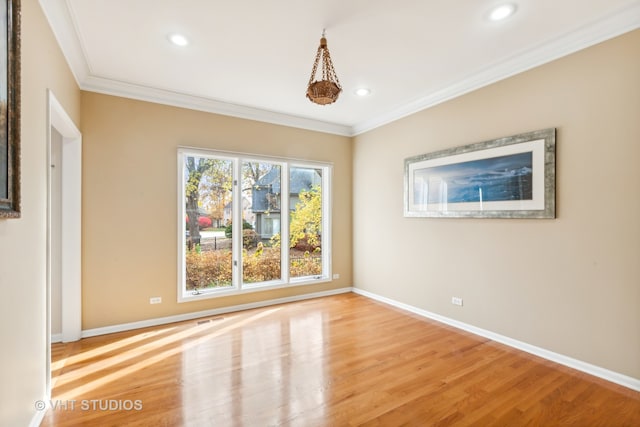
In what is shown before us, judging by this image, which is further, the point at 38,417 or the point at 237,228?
the point at 237,228

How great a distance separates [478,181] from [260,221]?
299 centimetres

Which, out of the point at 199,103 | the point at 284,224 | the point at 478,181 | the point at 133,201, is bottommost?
the point at 284,224

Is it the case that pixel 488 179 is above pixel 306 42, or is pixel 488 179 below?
below

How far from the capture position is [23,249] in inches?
71.4

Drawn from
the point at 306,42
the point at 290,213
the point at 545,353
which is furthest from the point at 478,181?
the point at 290,213

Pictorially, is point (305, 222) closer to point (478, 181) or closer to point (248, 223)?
point (248, 223)

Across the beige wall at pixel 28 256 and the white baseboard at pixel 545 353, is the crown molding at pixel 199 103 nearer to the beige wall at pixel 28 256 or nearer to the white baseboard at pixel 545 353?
the beige wall at pixel 28 256

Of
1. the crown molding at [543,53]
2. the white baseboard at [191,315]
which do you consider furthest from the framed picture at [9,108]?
the crown molding at [543,53]

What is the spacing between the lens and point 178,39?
2.75 meters

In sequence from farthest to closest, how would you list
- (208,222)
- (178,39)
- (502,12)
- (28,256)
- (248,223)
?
(248,223) → (208,222) → (178,39) → (502,12) → (28,256)

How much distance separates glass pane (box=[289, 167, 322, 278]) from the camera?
504 cm

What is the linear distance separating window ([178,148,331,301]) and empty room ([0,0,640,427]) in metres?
0.04

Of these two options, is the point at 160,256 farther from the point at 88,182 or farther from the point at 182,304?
the point at 88,182

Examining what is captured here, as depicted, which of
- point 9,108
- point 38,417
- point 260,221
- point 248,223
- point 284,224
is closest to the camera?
point 9,108
